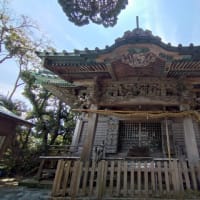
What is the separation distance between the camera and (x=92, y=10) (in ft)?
24.0

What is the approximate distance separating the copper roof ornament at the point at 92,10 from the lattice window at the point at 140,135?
4846 mm

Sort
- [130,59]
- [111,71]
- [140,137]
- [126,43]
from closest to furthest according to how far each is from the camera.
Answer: [126,43] < [130,59] < [111,71] < [140,137]

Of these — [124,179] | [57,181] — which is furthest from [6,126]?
[124,179]

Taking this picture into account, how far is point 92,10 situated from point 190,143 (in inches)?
240

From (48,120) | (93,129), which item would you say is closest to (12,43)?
(48,120)

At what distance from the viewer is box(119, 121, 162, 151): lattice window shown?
26.8 feet

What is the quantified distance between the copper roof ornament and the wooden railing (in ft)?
18.5

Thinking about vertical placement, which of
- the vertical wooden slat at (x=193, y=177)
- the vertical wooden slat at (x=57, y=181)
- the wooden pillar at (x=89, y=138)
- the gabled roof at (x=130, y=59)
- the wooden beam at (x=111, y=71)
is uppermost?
the gabled roof at (x=130, y=59)

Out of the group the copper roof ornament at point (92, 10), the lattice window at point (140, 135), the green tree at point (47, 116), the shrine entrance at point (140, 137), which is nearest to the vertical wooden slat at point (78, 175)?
the shrine entrance at point (140, 137)

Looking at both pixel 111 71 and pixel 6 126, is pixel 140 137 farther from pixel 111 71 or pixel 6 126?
pixel 6 126

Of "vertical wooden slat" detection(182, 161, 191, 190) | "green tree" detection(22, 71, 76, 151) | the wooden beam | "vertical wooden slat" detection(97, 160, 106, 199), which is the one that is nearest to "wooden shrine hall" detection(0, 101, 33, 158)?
"vertical wooden slat" detection(97, 160, 106, 199)

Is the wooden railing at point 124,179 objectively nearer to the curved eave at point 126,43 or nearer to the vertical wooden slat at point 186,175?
the vertical wooden slat at point 186,175

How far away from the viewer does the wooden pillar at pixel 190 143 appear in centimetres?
460

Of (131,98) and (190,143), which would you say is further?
(131,98)
